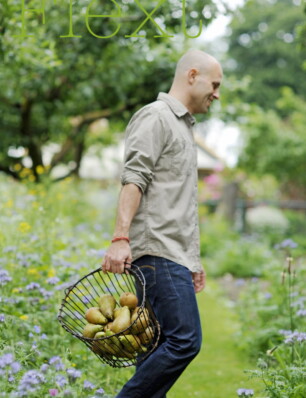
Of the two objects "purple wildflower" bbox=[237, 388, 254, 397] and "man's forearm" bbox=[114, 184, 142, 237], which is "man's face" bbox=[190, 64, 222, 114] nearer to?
"man's forearm" bbox=[114, 184, 142, 237]

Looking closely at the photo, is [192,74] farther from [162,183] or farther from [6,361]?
[6,361]

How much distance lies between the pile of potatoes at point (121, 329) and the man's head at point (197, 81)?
103 cm

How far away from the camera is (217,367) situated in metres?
4.61

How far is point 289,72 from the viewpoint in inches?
1273

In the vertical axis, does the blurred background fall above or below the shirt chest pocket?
below

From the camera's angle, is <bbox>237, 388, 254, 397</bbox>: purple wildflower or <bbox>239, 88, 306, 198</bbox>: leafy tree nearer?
<bbox>237, 388, 254, 397</bbox>: purple wildflower

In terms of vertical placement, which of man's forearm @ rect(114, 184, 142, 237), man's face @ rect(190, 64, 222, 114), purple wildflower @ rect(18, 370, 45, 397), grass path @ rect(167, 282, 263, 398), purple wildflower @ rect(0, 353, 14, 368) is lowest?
grass path @ rect(167, 282, 263, 398)

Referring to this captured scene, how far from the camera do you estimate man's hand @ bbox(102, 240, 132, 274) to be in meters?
2.61

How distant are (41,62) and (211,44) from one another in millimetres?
5606

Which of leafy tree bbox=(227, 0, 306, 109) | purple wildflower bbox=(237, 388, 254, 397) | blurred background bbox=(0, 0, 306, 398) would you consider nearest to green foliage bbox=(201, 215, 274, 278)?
blurred background bbox=(0, 0, 306, 398)

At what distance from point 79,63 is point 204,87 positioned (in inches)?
200

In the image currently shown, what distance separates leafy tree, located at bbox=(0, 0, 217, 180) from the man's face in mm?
1640

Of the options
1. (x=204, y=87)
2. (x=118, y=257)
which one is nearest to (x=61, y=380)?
(x=118, y=257)

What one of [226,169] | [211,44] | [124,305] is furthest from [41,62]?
[226,169]
